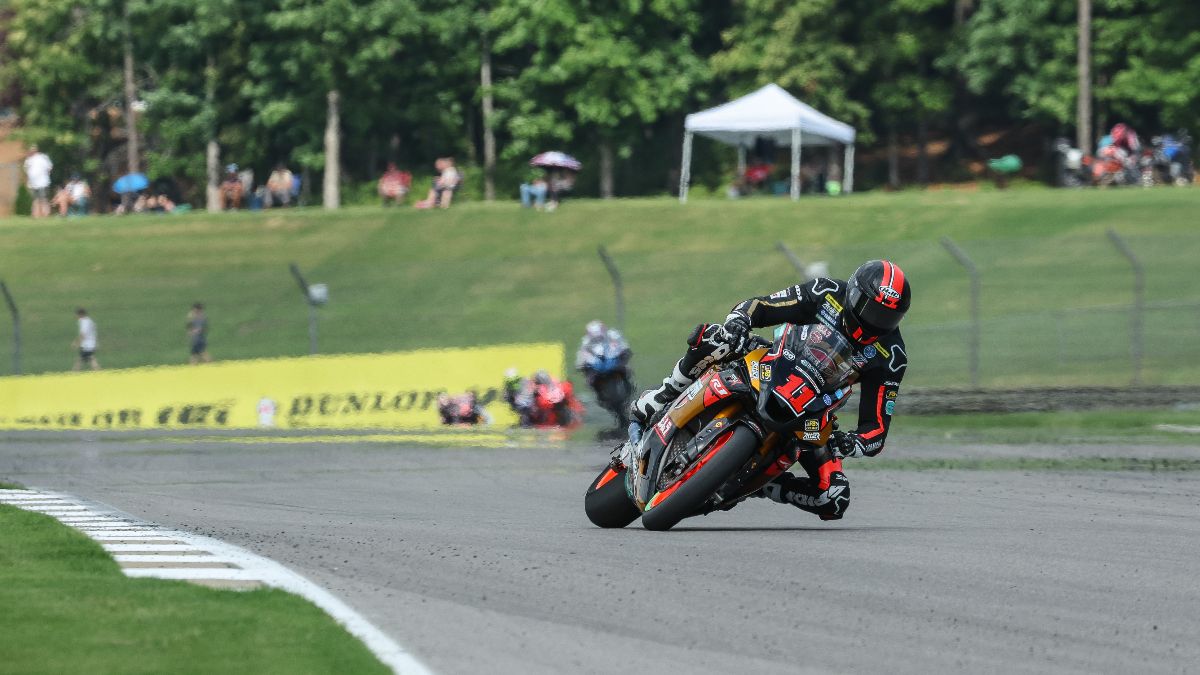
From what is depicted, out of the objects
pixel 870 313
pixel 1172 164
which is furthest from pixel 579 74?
pixel 870 313

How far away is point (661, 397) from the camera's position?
1003cm

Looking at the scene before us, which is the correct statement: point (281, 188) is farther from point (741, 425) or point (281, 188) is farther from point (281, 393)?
point (741, 425)

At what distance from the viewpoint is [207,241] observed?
141 ft

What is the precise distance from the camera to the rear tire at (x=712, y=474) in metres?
9.38

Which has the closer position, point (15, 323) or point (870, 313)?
point (870, 313)

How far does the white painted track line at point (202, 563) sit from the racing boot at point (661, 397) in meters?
2.22

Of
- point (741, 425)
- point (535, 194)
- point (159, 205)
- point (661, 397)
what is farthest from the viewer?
point (159, 205)

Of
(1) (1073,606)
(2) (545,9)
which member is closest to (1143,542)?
(1) (1073,606)

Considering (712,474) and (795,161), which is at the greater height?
(795,161)

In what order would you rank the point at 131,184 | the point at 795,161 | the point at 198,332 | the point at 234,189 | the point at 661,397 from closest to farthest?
the point at 661,397 < the point at 198,332 < the point at 795,161 < the point at 131,184 < the point at 234,189

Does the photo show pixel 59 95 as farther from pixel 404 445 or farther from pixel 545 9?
pixel 404 445

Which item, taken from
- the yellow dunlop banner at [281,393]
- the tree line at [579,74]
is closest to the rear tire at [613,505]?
the yellow dunlop banner at [281,393]

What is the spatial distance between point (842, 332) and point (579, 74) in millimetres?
45577

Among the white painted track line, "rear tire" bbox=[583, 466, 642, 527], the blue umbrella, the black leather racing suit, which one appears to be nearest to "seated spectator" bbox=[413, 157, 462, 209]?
the blue umbrella
